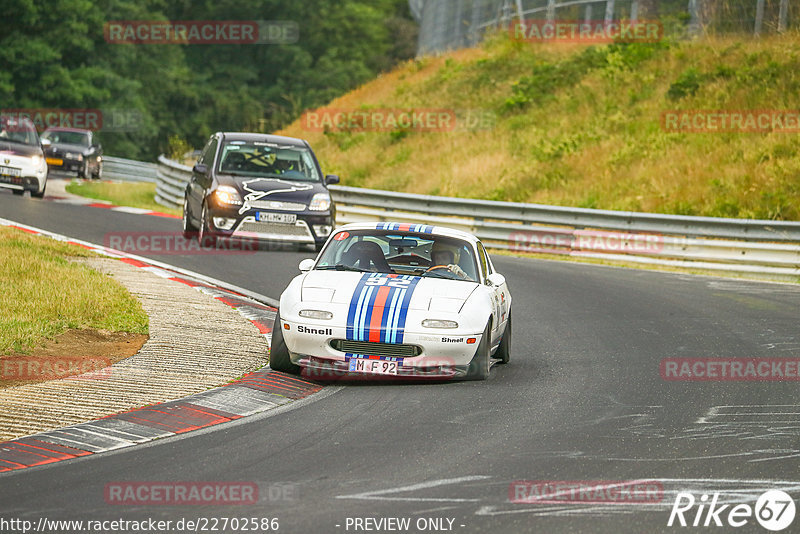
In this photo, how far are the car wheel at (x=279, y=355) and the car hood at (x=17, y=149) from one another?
53.3 ft

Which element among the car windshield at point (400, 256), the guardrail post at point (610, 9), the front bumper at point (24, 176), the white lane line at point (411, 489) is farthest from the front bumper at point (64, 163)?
the white lane line at point (411, 489)

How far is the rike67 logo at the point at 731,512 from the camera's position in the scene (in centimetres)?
582

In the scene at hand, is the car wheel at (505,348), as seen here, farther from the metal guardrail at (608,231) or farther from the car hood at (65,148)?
the car hood at (65,148)

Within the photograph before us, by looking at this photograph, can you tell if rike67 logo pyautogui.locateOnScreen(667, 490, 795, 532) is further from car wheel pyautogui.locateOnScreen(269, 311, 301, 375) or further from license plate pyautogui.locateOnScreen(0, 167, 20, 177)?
license plate pyautogui.locateOnScreen(0, 167, 20, 177)

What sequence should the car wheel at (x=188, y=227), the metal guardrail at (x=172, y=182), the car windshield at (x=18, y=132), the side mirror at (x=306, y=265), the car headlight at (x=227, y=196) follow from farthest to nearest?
the metal guardrail at (x=172, y=182) → the car windshield at (x=18, y=132) → the car wheel at (x=188, y=227) → the car headlight at (x=227, y=196) → the side mirror at (x=306, y=265)

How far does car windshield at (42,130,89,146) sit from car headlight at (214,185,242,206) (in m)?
21.8

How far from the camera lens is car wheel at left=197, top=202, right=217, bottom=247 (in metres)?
17.8

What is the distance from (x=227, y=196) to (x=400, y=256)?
7.20 meters

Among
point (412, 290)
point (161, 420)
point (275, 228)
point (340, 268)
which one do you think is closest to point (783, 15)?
point (275, 228)

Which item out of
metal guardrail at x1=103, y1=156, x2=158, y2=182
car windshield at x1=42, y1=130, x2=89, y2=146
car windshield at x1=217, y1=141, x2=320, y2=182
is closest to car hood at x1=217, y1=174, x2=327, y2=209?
car windshield at x1=217, y1=141, x2=320, y2=182

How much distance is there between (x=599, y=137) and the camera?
29094mm

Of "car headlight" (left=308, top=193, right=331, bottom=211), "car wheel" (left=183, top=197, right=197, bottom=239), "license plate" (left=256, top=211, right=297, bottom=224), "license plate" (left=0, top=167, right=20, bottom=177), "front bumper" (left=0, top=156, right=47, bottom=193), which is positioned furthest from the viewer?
"front bumper" (left=0, top=156, right=47, bottom=193)

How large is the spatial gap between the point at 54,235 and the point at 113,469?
12709 millimetres

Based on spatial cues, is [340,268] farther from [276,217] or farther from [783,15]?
[783,15]
